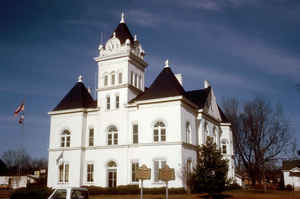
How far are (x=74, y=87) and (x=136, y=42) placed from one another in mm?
10354

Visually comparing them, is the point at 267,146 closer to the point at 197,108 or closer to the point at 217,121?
the point at 217,121

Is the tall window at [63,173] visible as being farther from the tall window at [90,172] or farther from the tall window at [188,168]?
the tall window at [188,168]

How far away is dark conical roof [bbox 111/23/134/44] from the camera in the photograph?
4209cm

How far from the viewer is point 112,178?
38062 mm

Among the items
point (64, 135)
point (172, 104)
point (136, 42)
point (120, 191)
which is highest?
point (136, 42)

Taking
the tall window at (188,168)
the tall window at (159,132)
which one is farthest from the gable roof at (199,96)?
the tall window at (188,168)

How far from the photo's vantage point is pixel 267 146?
49500mm

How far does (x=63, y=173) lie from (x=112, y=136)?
300 inches

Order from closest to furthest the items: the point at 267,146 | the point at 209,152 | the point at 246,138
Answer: the point at 209,152 → the point at 267,146 → the point at 246,138

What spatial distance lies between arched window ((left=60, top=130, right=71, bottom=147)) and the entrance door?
265 inches

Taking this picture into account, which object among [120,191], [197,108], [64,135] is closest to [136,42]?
[197,108]

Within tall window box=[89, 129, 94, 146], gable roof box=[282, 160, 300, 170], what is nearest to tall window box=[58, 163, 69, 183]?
tall window box=[89, 129, 94, 146]

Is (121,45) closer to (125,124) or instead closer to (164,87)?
(164,87)

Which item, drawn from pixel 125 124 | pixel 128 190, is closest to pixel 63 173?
pixel 125 124
